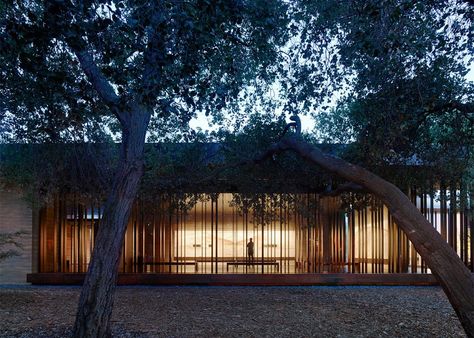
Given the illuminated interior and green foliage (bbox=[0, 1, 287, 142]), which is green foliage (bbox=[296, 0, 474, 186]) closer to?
green foliage (bbox=[0, 1, 287, 142])

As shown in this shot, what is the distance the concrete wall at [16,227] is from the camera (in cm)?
1404

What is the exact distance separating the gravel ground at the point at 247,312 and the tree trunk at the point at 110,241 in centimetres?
94

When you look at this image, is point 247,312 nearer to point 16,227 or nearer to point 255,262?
point 255,262

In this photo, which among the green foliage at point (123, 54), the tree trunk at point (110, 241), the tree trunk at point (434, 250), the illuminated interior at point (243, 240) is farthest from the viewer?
the illuminated interior at point (243, 240)

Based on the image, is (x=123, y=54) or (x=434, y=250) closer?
(x=434, y=250)

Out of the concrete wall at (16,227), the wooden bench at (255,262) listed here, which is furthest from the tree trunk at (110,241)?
the concrete wall at (16,227)

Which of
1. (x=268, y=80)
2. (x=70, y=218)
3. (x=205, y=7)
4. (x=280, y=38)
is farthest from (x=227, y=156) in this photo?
(x=70, y=218)

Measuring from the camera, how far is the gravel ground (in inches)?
308

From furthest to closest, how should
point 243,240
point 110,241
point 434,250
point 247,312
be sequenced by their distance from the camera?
point 243,240, point 247,312, point 110,241, point 434,250

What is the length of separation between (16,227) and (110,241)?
8618 mm

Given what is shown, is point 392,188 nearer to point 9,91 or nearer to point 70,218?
point 9,91

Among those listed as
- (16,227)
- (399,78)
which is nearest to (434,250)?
(399,78)

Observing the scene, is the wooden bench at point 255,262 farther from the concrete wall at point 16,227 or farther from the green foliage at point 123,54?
the green foliage at point 123,54

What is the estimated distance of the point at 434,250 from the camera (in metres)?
5.72
